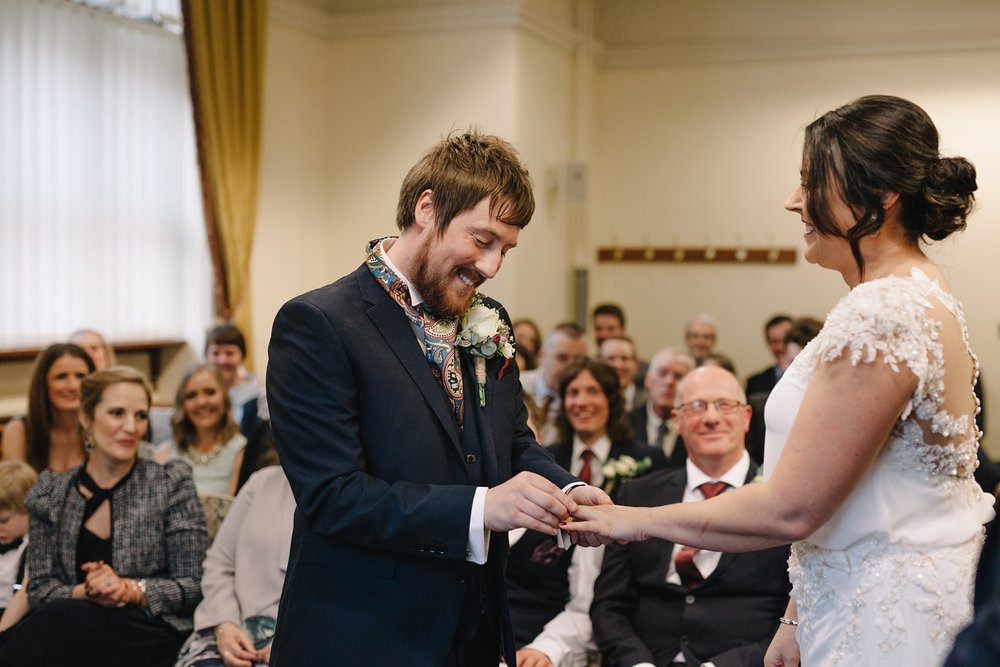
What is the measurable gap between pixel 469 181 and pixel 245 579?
1.86 meters

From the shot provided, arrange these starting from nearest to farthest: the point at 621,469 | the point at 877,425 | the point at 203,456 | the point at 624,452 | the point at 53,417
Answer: the point at 877,425
the point at 621,469
the point at 624,452
the point at 53,417
the point at 203,456

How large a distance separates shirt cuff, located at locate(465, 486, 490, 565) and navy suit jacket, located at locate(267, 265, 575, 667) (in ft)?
0.04

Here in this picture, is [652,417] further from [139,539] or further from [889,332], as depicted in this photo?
[889,332]

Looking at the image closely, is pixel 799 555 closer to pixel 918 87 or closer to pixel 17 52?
pixel 17 52

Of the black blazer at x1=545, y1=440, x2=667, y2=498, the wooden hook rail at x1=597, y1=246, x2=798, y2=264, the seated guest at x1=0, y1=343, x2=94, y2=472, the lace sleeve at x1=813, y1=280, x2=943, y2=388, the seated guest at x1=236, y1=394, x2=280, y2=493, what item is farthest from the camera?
the wooden hook rail at x1=597, y1=246, x2=798, y2=264

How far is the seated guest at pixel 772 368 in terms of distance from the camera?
6.62m

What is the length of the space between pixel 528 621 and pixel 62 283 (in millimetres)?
4054

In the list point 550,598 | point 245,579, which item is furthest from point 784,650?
point 245,579

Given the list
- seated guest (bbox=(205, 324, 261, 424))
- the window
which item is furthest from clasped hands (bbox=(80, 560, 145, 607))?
the window

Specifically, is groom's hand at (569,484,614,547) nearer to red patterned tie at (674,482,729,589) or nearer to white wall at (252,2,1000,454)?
red patterned tie at (674,482,729,589)

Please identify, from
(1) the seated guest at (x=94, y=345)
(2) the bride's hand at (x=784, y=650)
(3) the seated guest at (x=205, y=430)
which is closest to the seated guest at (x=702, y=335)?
(3) the seated guest at (x=205, y=430)

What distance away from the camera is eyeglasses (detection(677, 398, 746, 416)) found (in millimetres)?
3361

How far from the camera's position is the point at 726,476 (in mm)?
3307

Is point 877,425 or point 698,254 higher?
point 698,254
